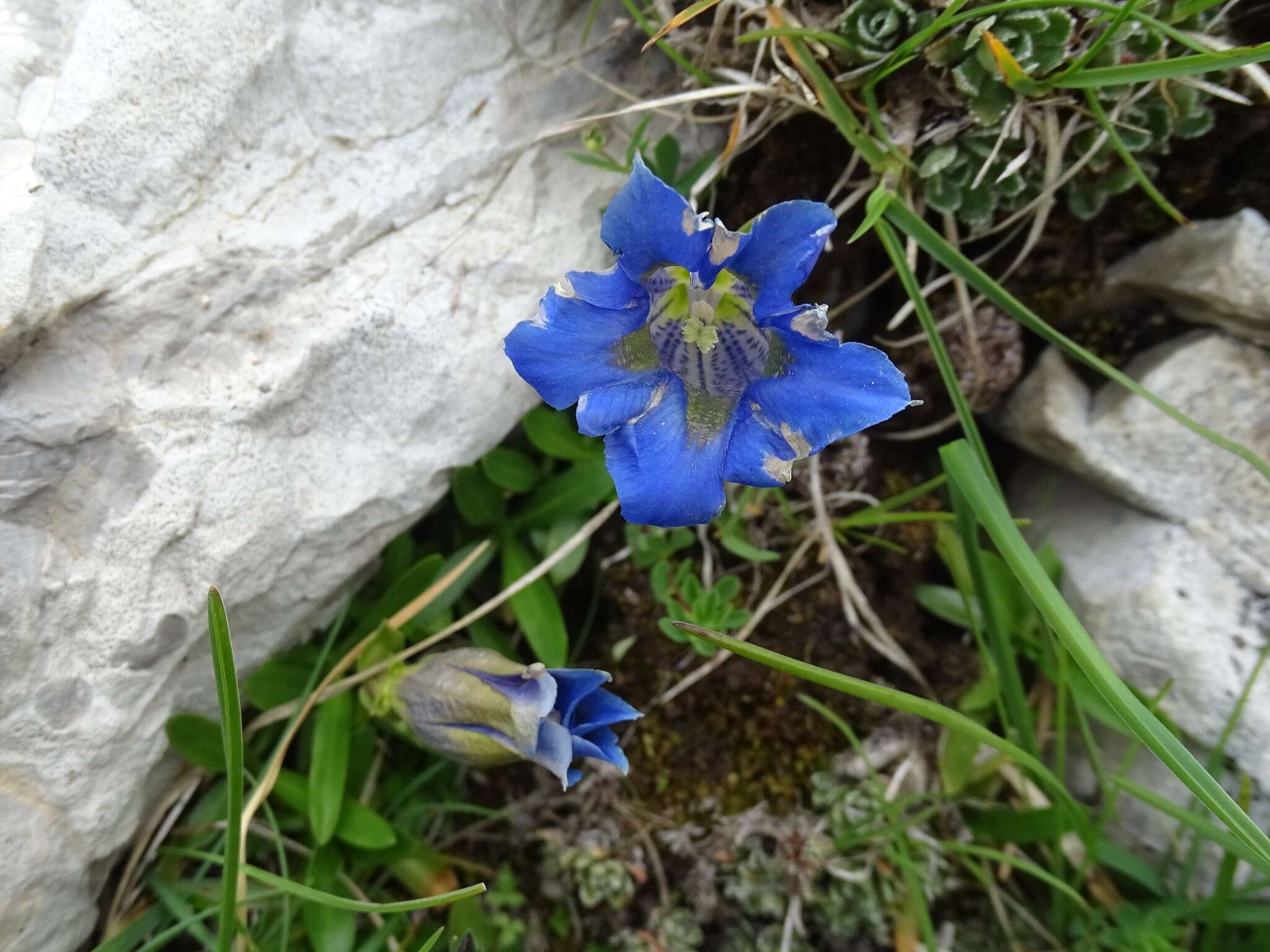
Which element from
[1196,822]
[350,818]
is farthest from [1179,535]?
[350,818]

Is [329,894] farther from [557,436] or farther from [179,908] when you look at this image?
[557,436]

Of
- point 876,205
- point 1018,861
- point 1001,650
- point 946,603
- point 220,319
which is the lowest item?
point 1018,861

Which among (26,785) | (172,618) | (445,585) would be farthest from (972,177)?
(26,785)

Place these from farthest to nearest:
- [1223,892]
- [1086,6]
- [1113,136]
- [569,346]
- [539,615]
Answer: [539,615] → [1223,892] → [1113,136] → [1086,6] → [569,346]

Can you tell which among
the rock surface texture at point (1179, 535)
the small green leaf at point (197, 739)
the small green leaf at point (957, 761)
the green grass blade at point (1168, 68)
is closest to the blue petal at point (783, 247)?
the green grass blade at point (1168, 68)

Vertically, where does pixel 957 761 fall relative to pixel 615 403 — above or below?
below

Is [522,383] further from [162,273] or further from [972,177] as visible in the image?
[972,177]

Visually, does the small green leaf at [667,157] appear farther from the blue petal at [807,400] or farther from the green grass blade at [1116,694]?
the green grass blade at [1116,694]

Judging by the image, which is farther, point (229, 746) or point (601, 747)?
point (601, 747)
